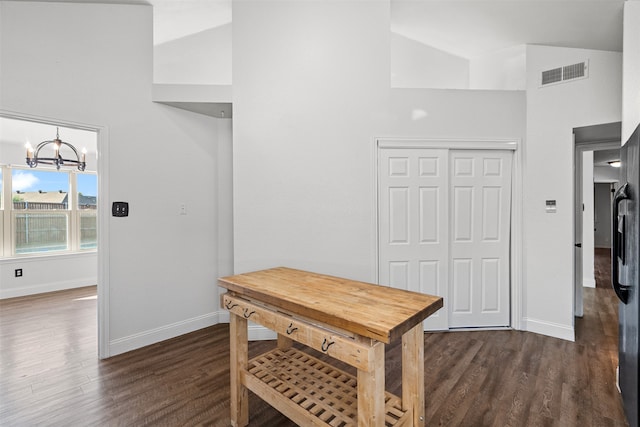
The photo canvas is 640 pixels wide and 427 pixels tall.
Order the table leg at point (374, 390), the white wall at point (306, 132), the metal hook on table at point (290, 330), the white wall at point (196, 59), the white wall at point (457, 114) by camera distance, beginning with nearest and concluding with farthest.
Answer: the table leg at point (374, 390)
the metal hook on table at point (290, 330)
the white wall at point (306, 132)
the white wall at point (457, 114)
the white wall at point (196, 59)

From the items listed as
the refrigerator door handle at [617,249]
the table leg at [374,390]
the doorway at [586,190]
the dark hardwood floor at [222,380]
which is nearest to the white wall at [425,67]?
the doorway at [586,190]

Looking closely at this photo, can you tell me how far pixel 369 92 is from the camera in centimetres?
317

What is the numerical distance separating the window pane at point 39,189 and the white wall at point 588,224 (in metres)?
8.28

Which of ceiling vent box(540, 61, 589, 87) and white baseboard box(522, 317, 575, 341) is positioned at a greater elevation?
ceiling vent box(540, 61, 589, 87)

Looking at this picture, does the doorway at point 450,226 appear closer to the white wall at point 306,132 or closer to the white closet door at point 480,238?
the white closet door at point 480,238

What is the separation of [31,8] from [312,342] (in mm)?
3280

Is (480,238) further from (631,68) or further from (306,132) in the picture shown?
A: (306,132)

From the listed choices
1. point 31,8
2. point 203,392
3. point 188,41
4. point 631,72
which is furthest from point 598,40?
point 31,8

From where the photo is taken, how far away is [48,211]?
17.5 ft

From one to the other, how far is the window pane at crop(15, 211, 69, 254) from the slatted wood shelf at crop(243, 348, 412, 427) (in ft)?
17.0

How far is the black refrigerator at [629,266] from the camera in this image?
1.58m

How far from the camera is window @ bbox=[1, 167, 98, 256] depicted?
498 cm

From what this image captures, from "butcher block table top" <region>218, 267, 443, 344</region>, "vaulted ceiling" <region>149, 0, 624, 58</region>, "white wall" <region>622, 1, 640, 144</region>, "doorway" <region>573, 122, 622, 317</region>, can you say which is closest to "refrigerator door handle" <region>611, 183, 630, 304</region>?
"white wall" <region>622, 1, 640, 144</region>

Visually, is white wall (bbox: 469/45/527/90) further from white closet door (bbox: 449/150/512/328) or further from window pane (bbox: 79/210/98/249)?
window pane (bbox: 79/210/98/249)
